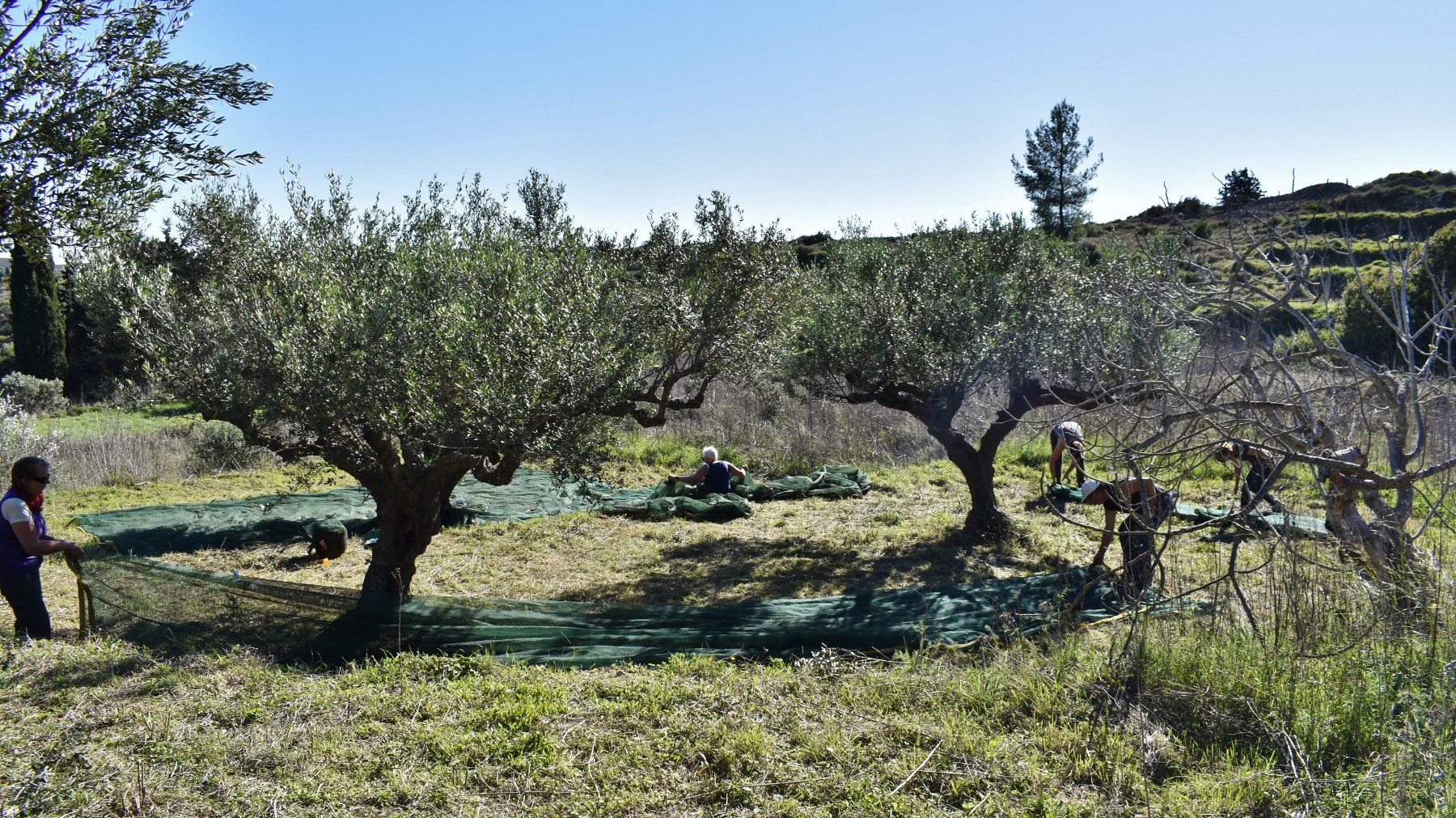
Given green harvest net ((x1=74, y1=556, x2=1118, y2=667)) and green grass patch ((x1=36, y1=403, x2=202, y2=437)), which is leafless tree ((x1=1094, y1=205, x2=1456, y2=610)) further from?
green grass patch ((x1=36, y1=403, x2=202, y2=437))

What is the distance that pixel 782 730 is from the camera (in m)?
4.69

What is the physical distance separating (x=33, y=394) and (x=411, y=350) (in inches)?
830

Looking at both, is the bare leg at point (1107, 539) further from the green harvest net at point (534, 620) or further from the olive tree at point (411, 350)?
the olive tree at point (411, 350)

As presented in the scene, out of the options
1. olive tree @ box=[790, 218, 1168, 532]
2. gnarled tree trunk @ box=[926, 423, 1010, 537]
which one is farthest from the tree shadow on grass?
olive tree @ box=[790, 218, 1168, 532]

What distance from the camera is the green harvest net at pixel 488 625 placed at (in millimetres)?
5930

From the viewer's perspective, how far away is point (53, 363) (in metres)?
24.8

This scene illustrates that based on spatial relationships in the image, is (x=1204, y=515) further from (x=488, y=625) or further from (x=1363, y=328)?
(x=1363, y=328)

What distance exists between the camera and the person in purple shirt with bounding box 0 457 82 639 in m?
5.87

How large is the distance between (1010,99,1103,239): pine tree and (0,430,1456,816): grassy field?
3313cm

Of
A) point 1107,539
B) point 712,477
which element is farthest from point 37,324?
point 1107,539

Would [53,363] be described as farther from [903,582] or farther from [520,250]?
[903,582]

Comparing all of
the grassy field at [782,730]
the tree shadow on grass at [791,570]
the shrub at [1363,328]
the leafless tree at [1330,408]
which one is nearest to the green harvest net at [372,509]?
the tree shadow on grass at [791,570]

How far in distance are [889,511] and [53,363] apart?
82.2 feet

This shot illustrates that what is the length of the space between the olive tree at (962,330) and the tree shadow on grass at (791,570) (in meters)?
0.77
